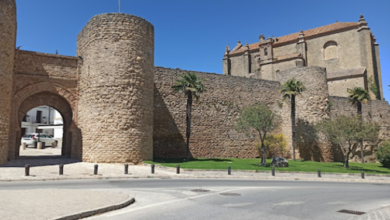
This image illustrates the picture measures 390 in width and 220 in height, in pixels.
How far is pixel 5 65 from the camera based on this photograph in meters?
17.2

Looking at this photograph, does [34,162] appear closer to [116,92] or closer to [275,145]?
[116,92]

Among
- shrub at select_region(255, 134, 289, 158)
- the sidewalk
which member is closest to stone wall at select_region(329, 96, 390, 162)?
shrub at select_region(255, 134, 289, 158)

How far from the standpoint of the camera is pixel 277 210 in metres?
7.43

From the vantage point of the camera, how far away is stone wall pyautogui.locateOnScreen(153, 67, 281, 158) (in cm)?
2492

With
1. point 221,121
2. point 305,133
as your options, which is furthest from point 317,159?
point 221,121

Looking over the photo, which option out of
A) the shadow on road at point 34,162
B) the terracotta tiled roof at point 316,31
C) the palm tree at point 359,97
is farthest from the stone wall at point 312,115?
the terracotta tiled roof at point 316,31

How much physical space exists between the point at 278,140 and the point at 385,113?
17039 millimetres

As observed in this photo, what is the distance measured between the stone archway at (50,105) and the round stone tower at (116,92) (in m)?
0.92

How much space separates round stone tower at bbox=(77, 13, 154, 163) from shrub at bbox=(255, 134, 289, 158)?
1220 cm

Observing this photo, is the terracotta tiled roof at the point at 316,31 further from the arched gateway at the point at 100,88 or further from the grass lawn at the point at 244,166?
the arched gateway at the point at 100,88

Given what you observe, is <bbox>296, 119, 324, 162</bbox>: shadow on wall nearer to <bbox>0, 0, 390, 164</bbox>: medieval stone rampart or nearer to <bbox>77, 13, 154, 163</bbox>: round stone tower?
<bbox>0, 0, 390, 164</bbox>: medieval stone rampart

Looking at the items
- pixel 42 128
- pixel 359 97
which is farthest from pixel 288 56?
pixel 42 128

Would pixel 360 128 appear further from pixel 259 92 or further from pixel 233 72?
pixel 233 72

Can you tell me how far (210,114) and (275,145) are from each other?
7360mm
